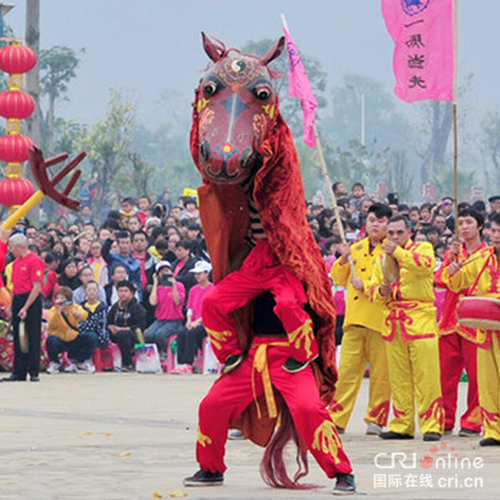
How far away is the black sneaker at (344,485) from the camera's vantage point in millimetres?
8930

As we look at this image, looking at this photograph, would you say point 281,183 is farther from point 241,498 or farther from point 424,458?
point 424,458

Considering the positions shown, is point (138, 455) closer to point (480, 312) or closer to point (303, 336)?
point (303, 336)

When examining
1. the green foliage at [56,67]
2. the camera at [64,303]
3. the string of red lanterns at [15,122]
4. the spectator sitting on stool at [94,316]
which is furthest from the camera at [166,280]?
the green foliage at [56,67]

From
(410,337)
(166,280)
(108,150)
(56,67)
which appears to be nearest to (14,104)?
(166,280)

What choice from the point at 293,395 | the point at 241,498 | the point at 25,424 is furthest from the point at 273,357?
the point at 25,424

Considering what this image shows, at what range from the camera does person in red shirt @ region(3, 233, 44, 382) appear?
62.2ft

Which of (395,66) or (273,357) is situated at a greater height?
(395,66)

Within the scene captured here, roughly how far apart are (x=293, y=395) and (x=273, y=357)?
26 cm

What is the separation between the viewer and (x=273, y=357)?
927cm

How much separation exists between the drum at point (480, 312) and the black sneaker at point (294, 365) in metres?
3.14

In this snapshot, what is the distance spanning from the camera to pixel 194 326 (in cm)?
2042

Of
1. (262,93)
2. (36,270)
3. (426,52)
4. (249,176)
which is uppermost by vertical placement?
(426,52)

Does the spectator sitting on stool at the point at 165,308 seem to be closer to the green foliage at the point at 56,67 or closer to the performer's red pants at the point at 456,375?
the performer's red pants at the point at 456,375

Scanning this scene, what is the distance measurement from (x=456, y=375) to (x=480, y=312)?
1.48m
